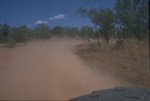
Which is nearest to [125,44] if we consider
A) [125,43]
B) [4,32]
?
[125,43]

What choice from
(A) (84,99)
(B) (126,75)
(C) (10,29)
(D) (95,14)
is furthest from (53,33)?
(A) (84,99)

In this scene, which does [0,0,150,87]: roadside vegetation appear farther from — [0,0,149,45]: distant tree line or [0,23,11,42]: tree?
[0,23,11,42]: tree

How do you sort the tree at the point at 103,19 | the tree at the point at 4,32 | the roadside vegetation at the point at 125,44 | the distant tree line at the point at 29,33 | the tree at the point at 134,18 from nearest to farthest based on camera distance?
the roadside vegetation at the point at 125,44, the tree at the point at 134,18, the tree at the point at 103,19, the tree at the point at 4,32, the distant tree line at the point at 29,33

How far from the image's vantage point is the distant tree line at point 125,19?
2822cm

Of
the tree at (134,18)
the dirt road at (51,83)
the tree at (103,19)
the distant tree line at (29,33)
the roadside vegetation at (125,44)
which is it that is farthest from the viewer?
the distant tree line at (29,33)

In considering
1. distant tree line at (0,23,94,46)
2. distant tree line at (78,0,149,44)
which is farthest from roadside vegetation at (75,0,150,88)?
distant tree line at (0,23,94,46)

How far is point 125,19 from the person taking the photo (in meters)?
30.1

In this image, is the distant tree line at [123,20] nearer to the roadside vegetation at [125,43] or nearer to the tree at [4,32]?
the roadside vegetation at [125,43]

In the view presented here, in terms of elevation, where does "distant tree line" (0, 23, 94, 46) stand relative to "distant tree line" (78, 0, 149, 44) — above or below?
above

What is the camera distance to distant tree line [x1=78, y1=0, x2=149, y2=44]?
92.6 feet

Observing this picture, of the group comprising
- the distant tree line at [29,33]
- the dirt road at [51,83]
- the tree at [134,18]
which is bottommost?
the dirt road at [51,83]

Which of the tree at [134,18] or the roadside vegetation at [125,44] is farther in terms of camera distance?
the tree at [134,18]

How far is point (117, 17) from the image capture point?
32594mm

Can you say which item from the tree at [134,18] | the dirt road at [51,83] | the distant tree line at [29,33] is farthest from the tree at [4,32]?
the dirt road at [51,83]
